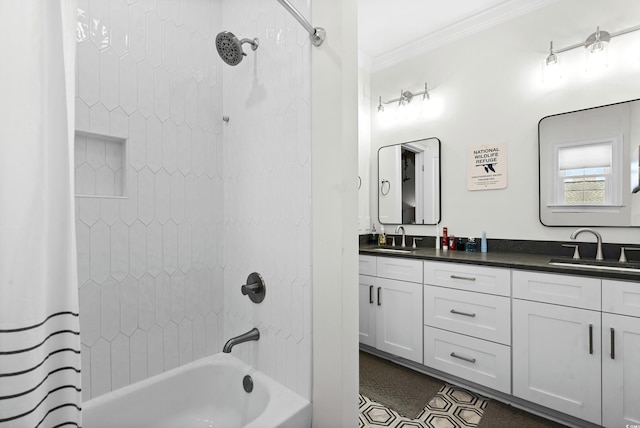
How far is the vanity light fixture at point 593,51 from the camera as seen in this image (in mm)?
1989

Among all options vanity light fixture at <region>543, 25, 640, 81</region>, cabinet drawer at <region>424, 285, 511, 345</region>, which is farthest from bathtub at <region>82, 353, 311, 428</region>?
vanity light fixture at <region>543, 25, 640, 81</region>

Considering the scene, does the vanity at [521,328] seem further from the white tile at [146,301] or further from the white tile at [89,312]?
the white tile at [89,312]

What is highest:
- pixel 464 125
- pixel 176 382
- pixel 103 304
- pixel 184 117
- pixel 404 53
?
pixel 404 53

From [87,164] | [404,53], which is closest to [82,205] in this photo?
[87,164]

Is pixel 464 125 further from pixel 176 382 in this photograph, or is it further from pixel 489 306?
pixel 176 382

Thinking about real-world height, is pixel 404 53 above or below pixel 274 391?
above

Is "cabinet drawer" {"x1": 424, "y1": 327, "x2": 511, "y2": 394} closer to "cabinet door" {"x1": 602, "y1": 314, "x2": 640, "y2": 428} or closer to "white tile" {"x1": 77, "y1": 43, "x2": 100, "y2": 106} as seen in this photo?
"cabinet door" {"x1": 602, "y1": 314, "x2": 640, "y2": 428}

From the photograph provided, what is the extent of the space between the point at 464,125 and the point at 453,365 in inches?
75.6

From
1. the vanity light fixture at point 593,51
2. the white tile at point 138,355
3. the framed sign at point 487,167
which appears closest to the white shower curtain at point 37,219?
the white tile at point 138,355

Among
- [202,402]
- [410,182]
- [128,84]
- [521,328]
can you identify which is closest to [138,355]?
[202,402]

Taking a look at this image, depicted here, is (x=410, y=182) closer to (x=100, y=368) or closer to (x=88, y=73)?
(x=88, y=73)

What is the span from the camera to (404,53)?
297cm

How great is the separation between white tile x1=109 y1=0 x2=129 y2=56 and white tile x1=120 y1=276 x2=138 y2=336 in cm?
98

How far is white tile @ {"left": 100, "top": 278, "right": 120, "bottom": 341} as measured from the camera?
1244 mm
